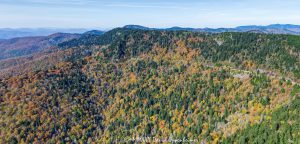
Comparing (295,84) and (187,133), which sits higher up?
(295,84)

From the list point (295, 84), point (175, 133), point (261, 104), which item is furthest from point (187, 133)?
point (295, 84)

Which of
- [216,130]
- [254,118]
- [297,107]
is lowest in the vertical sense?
[216,130]

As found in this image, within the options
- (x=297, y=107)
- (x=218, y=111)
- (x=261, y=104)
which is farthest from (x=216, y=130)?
(x=297, y=107)

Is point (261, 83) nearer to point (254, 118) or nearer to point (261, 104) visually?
point (261, 104)

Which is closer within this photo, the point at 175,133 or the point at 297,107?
the point at 297,107

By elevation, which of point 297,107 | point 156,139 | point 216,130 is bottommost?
point 156,139

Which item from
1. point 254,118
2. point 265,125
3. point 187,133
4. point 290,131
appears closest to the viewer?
point 290,131

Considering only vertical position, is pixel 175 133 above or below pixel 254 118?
below

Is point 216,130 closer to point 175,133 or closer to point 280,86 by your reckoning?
point 175,133

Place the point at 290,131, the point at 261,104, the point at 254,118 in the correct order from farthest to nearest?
1. the point at 261,104
2. the point at 254,118
3. the point at 290,131
